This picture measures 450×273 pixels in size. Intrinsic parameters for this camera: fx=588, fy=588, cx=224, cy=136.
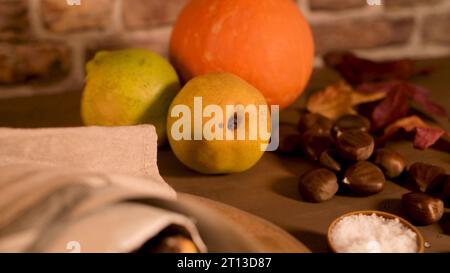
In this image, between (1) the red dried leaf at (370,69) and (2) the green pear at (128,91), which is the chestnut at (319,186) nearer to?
(2) the green pear at (128,91)

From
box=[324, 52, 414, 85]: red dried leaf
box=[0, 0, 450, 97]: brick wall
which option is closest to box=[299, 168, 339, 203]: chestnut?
box=[324, 52, 414, 85]: red dried leaf

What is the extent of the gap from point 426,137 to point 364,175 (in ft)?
0.54

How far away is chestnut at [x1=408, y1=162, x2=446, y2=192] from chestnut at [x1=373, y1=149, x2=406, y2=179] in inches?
0.8

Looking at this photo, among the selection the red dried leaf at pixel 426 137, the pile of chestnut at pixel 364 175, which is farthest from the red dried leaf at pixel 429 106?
the pile of chestnut at pixel 364 175

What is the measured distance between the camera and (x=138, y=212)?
1.45 ft

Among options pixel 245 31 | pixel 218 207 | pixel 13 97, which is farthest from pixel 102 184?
pixel 13 97

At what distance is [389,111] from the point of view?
87 centimetres

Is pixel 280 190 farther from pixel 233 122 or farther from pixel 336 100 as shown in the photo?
pixel 336 100

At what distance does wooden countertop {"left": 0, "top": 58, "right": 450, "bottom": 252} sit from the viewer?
636 mm

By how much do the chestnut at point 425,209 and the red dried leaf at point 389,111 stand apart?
230mm

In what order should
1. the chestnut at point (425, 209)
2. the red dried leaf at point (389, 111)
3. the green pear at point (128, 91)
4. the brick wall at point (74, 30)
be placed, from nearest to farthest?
the chestnut at point (425, 209) → the green pear at point (128, 91) → the red dried leaf at point (389, 111) → the brick wall at point (74, 30)

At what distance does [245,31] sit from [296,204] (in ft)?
0.83

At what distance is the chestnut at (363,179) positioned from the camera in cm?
68
